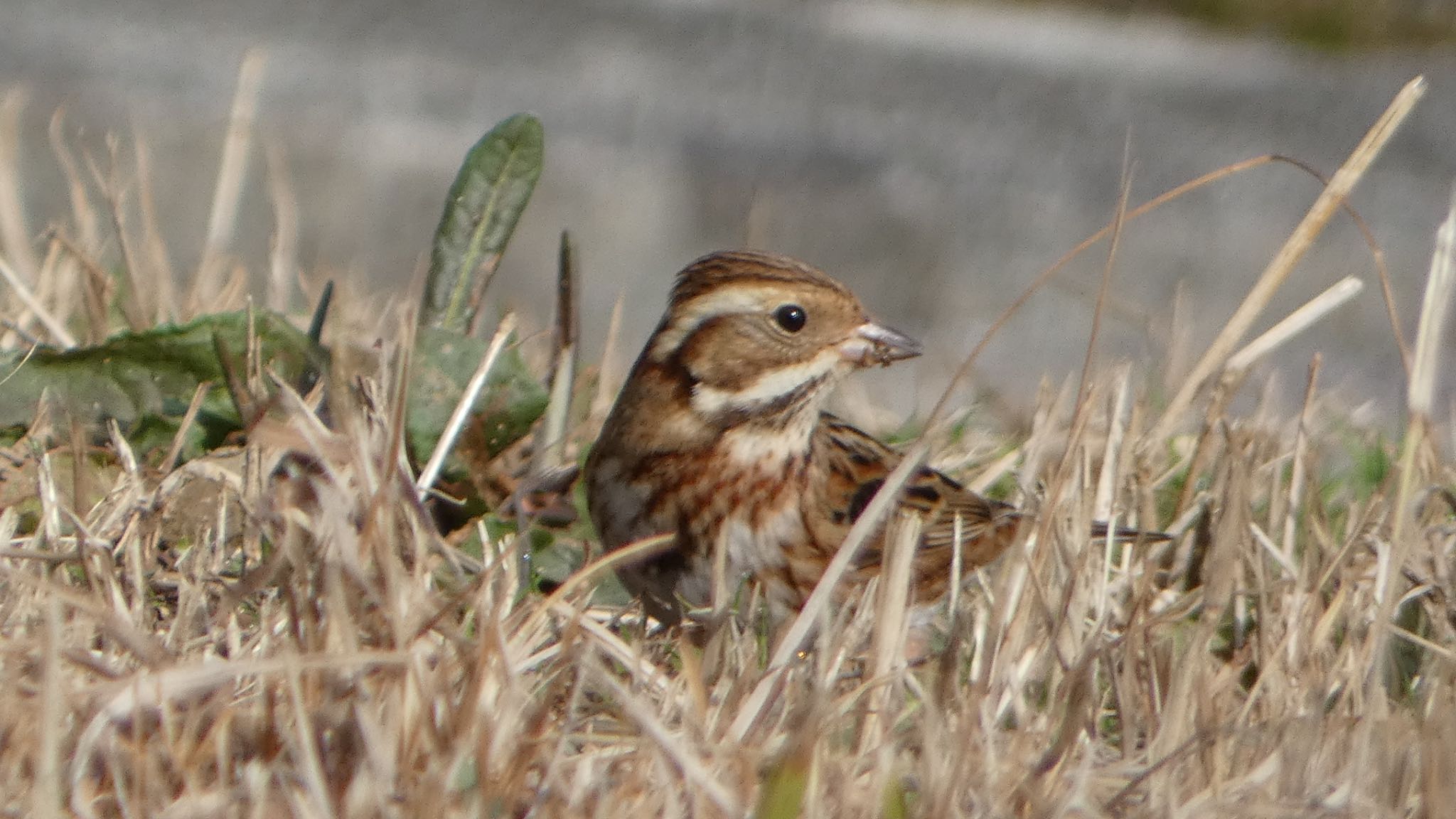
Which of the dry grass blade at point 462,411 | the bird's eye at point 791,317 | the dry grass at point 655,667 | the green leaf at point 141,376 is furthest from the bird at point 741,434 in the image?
the green leaf at point 141,376

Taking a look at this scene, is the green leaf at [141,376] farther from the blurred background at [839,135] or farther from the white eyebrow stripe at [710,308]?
the blurred background at [839,135]

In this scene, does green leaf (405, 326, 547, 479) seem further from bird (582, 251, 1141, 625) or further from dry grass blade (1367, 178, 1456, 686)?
dry grass blade (1367, 178, 1456, 686)

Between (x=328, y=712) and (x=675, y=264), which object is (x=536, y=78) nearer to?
(x=675, y=264)

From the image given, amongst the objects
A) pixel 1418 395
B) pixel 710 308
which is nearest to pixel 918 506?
pixel 710 308

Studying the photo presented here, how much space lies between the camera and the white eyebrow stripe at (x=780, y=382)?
3268 mm

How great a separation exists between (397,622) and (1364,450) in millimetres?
2799

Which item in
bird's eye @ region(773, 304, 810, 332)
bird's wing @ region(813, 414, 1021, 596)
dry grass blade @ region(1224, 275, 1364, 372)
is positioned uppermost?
dry grass blade @ region(1224, 275, 1364, 372)

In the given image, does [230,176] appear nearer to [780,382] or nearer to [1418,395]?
[780,382]

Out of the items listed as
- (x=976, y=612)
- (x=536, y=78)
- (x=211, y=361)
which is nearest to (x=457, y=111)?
(x=536, y=78)

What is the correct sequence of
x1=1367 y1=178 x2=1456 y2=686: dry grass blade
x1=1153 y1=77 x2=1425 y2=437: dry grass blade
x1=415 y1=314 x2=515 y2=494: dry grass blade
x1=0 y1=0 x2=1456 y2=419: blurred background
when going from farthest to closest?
x1=0 y1=0 x2=1456 y2=419: blurred background < x1=415 y1=314 x2=515 y2=494: dry grass blade < x1=1153 y1=77 x2=1425 y2=437: dry grass blade < x1=1367 y1=178 x2=1456 y2=686: dry grass blade

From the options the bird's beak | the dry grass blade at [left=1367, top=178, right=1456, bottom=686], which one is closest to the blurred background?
the bird's beak

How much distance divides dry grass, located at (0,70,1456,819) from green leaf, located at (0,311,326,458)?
8 cm

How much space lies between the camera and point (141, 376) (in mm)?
3332

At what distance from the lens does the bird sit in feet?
10.5
